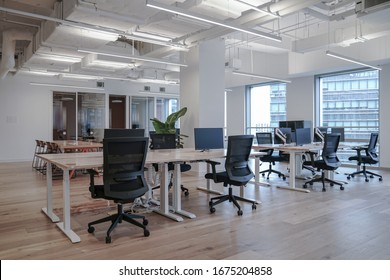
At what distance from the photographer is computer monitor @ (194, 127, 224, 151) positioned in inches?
214

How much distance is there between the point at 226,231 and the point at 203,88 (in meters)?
4.77

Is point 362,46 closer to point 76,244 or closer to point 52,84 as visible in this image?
point 76,244

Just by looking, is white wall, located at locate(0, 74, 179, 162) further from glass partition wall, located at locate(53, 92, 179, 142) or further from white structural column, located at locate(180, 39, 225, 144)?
white structural column, located at locate(180, 39, 225, 144)

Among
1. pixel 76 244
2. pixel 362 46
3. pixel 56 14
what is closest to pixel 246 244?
pixel 76 244

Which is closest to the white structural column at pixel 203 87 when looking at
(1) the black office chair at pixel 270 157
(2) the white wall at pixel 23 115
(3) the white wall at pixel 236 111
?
(1) the black office chair at pixel 270 157

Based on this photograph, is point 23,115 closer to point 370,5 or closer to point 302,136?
point 302,136

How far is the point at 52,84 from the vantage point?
10961 millimetres

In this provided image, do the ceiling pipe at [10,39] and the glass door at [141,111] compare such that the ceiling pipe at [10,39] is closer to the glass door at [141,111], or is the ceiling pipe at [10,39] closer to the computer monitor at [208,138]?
the computer monitor at [208,138]

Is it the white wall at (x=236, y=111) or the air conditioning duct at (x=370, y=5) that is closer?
the air conditioning duct at (x=370, y=5)

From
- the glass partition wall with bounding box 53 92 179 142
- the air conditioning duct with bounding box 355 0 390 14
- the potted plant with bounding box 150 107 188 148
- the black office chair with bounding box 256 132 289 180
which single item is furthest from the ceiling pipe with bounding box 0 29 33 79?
the air conditioning duct with bounding box 355 0 390 14

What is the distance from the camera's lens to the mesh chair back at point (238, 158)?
4203 mm

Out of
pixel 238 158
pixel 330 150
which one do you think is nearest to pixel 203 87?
pixel 330 150

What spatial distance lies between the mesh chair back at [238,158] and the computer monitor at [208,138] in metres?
1.13

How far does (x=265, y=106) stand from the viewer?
12391 mm
